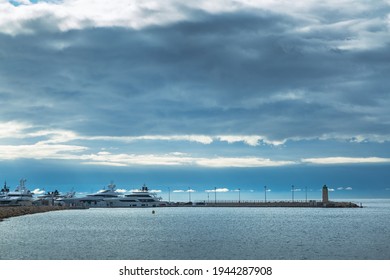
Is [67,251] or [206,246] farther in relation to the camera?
[206,246]

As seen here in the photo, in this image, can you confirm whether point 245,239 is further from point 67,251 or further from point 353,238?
point 67,251

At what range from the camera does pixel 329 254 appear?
2426 inches

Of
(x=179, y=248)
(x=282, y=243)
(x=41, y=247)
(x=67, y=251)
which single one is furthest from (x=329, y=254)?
(x=41, y=247)

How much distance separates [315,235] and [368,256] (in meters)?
28.8

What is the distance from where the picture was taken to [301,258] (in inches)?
2297

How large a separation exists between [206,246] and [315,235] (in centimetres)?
2504

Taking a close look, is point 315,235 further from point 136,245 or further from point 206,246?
point 136,245

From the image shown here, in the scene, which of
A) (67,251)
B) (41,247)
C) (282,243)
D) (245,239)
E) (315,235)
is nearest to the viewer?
(67,251)

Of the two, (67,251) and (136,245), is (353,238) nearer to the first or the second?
(136,245)
